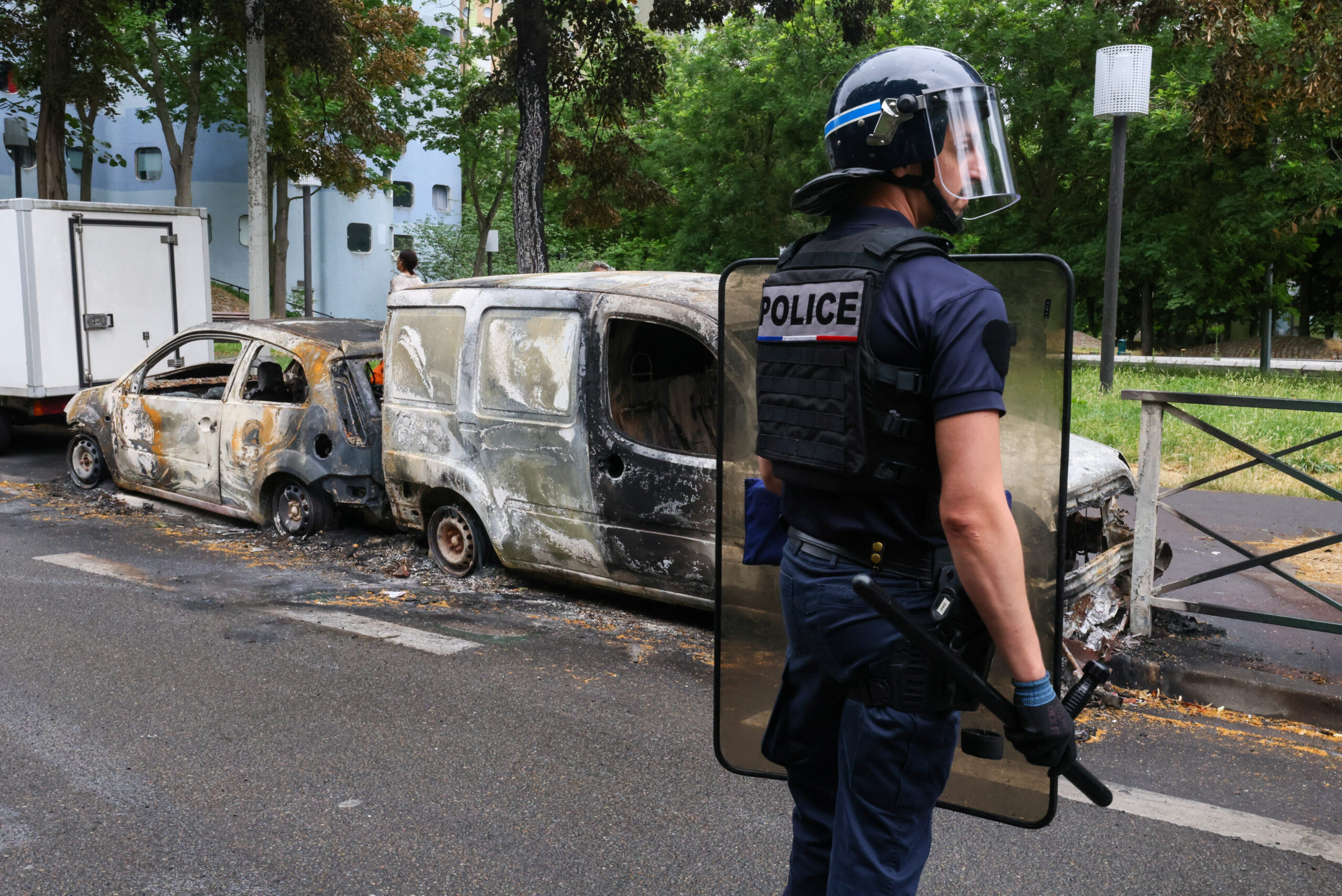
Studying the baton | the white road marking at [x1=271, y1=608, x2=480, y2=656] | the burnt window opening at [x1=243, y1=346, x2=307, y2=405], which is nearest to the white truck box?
the burnt window opening at [x1=243, y1=346, x2=307, y2=405]

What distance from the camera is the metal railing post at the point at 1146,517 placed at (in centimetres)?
525

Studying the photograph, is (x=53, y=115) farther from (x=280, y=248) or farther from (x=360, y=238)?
(x=360, y=238)

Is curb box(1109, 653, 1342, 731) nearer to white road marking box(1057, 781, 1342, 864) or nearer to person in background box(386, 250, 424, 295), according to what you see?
white road marking box(1057, 781, 1342, 864)

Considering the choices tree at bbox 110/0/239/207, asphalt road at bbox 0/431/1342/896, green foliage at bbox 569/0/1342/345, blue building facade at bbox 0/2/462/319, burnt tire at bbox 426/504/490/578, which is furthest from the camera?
blue building facade at bbox 0/2/462/319

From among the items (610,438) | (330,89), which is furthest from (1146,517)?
(330,89)

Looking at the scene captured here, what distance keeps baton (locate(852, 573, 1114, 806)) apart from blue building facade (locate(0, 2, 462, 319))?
111 ft

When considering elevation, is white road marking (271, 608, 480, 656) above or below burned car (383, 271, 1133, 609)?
below

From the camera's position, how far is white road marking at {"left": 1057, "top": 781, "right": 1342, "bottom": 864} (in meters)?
3.40

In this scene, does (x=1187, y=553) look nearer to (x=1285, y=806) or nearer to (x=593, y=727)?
(x=1285, y=806)

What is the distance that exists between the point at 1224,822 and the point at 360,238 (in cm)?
3836

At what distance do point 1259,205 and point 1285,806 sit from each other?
67.0 ft

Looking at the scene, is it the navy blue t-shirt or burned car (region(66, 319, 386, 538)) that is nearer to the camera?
the navy blue t-shirt

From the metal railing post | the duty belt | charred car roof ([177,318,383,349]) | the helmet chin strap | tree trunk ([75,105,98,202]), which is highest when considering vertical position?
tree trunk ([75,105,98,202])

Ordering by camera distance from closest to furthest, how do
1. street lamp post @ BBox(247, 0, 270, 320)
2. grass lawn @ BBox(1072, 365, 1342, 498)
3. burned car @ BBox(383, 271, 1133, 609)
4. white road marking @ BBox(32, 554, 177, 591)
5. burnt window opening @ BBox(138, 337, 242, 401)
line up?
burned car @ BBox(383, 271, 1133, 609)
white road marking @ BBox(32, 554, 177, 591)
burnt window opening @ BBox(138, 337, 242, 401)
grass lawn @ BBox(1072, 365, 1342, 498)
street lamp post @ BBox(247, 0, 270, 320)
